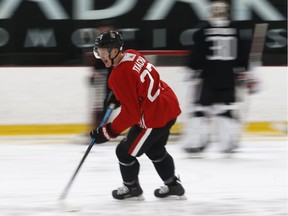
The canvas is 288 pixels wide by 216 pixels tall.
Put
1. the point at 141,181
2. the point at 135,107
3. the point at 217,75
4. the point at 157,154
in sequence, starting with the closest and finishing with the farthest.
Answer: the point at 135,107
the point at 157,154
the point at 141,181
the point at 217,75

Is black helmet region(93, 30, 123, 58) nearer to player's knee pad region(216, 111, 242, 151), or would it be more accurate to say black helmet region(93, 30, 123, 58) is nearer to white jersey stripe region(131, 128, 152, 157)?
white jersey stripe region(131, 128, 152, 157)

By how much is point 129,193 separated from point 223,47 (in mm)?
1768

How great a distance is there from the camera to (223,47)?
5.61 meters

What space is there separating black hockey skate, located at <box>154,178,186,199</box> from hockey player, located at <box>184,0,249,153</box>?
5.08 feet

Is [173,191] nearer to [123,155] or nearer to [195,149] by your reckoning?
[123,155]

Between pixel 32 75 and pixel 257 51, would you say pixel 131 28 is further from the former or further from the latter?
pixel 257 51

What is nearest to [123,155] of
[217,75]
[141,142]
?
[141,142]

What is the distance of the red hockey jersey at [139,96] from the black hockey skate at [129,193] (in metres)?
0.36

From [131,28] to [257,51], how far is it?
4.75 feet

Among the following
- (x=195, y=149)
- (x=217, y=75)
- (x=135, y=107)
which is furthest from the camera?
(x=195, y=149)

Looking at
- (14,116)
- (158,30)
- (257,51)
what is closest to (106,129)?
(257,51)

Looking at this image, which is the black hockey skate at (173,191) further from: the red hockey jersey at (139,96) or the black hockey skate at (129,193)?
the red hockey jersey at (139,96)

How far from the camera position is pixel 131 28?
742 cm

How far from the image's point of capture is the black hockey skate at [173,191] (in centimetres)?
418
